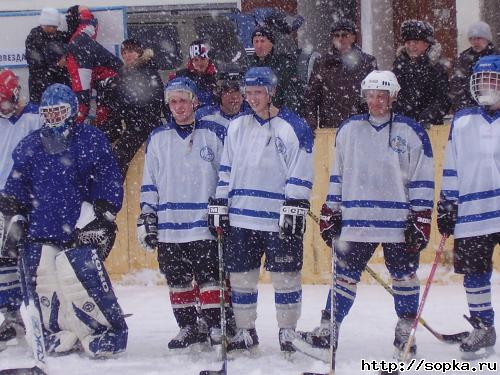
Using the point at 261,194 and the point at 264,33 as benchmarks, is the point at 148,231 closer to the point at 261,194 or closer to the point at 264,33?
the point at 261,194

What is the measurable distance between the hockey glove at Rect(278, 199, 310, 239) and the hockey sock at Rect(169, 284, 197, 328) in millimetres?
851

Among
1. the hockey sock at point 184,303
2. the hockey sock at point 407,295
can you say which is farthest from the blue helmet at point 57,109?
the hockey sock at point 407,295

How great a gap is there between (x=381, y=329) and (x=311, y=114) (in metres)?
2.02

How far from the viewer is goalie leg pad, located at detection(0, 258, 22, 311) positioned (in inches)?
260

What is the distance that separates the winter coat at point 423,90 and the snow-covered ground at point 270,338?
1.51 m

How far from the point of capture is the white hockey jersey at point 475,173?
5820mm

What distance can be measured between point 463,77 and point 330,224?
2.87 metres

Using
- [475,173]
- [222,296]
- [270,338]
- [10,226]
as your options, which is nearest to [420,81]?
[475,173]

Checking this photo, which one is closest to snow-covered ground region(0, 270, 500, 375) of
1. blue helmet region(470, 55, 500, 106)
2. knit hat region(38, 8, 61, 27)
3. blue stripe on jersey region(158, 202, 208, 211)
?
blue stripe on jersey region(158, 202, 208, 211)

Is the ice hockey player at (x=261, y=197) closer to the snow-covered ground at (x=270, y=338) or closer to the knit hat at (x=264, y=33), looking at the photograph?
the snow-covered ground at (x=270, y=338)

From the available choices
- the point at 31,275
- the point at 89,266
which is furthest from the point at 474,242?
the point at 31,275

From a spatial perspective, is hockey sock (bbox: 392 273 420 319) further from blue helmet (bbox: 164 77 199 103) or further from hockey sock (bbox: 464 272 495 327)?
blue helmet (bbox: 164 77 199 103)

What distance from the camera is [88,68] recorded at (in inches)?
328

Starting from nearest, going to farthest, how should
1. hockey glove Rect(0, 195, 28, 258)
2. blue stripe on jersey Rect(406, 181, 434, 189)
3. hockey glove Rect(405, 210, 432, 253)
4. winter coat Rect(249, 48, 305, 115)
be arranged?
1. hockey glove Rect(405, 210, 432, 253)
2. blue stripe on jersey Rect(406, 181, 434, 189)
3. hockey glove Rect(0, 195, 28, 258)
4. winter coat Rect(249, 48, 305, 115)
